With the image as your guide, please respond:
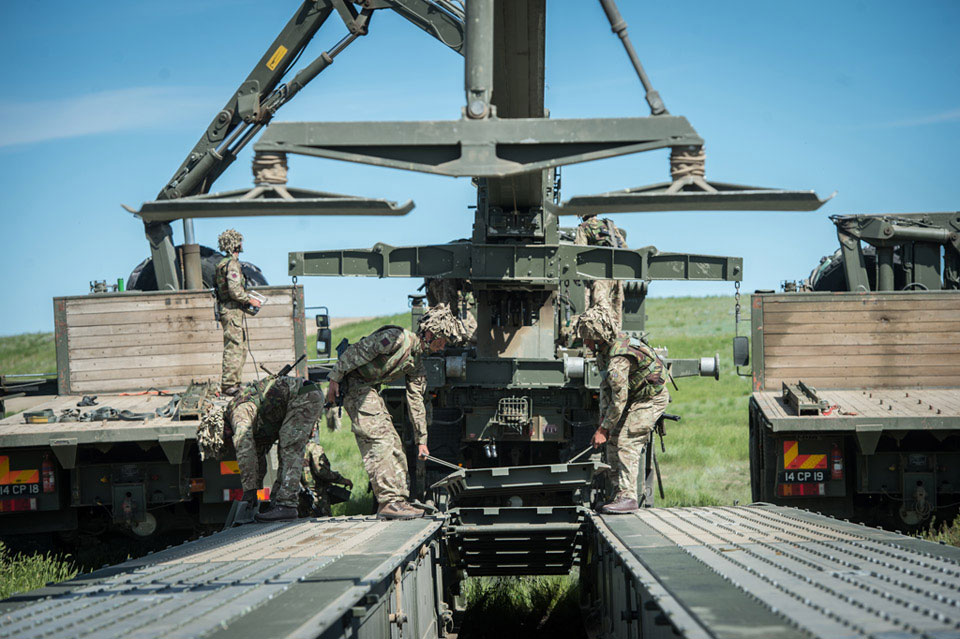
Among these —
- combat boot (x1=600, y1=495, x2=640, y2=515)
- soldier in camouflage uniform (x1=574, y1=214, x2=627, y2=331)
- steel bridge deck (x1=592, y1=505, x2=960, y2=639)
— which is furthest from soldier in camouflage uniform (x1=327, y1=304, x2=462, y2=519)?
soldier in camouflage uniform (x1=574, y1=214, x2=627, y2=331)

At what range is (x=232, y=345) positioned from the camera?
9625mm

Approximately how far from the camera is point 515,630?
27.9ft

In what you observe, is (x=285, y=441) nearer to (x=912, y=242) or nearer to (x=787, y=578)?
(x=787, y=578)

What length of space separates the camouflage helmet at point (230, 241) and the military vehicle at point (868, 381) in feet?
15.3

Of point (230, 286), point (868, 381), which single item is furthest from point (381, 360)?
point (868, 381)

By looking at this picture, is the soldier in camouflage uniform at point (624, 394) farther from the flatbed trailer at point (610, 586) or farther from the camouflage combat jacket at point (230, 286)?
the camouflage combat jacket at point (230, 286)

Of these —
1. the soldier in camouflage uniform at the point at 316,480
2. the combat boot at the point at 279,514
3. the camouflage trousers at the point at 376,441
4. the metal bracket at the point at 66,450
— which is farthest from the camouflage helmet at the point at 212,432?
the metal bracket at the point at 66,450

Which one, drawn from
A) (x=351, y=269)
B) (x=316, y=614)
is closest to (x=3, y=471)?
(x=351, y=269)

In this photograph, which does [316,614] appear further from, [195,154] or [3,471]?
[195,154]

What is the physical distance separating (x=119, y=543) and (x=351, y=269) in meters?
3.48

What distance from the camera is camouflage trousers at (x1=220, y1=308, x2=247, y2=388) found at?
956 centimetres

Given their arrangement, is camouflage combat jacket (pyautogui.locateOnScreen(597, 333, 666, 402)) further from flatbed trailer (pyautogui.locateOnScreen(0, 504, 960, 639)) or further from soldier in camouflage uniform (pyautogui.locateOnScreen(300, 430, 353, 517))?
soldier in camouflage uniform (pyautogui.locateOnScreen(300, 430, 353, 517))

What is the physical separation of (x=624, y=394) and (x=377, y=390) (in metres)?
1.88

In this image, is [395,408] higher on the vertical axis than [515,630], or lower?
higher
